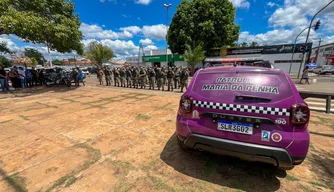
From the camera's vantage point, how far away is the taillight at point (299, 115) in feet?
6.14

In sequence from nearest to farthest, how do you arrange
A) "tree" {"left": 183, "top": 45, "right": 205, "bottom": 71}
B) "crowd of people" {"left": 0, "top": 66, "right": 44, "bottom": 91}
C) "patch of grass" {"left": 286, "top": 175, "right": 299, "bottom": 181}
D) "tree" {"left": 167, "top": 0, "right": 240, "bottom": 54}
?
"patch of grass" {"left": 286, "top": 175, "right": 299, "bottom": 181} → "crowd of people" {"left": 0, "top": 66, "right": 44, "bottom": 91} → "tree" {"left": 167, "top": 0, "right": 240, "bottom": 54} → "tree" {"left": 183, "top": 45, "right": 205, "bottom": 71}

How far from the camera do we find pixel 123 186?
2.10 m

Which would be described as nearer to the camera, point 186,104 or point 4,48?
point 186,104

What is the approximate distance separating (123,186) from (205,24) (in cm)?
2360

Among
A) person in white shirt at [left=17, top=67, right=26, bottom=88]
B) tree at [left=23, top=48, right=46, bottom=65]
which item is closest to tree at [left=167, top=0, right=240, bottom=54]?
person in white shirt at [left=17, top=67, right=26, bottom=88]

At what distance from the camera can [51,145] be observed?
320 centimetres

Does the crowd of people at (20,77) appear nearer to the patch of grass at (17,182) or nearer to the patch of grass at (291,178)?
the patch of grass at (17,182)

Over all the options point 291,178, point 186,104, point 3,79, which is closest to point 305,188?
point 291,178

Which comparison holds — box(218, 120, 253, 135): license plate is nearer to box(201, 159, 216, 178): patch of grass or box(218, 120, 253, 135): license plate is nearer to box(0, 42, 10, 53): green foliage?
box(201, 159, 216, 178): patch of grass

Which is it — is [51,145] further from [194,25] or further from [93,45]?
[93,45]

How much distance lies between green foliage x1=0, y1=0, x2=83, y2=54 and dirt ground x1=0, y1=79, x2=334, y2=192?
5633mm

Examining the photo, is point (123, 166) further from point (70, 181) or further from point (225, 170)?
point (225, 170)

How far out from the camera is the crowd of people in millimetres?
10328

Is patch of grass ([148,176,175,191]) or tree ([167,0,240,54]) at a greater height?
tree ([167,0,240,54])
